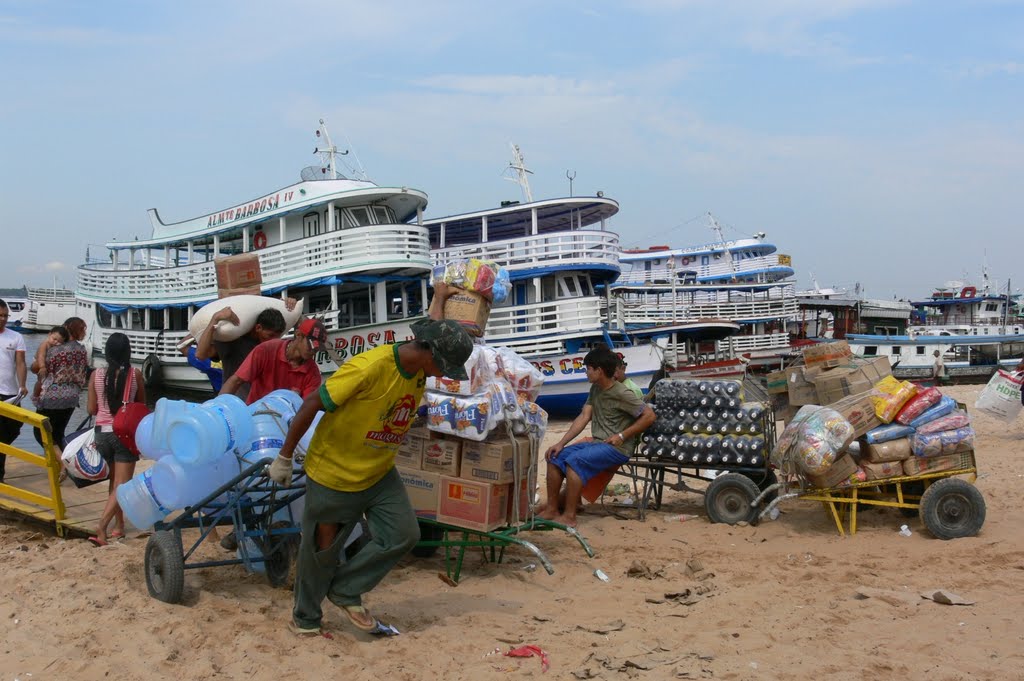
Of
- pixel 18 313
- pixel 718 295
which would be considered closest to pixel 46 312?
pixel 18 313

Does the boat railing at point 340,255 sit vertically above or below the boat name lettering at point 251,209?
below

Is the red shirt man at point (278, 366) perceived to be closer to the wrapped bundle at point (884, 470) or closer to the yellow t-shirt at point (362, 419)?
the yellow t-shirt at point (362, 419)

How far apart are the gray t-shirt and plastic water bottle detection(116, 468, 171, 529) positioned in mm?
3912

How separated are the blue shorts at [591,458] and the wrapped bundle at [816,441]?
4.78 feet

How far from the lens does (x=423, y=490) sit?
5.99 meters

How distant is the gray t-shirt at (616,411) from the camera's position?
7.66 m

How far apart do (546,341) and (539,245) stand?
8.55 feet

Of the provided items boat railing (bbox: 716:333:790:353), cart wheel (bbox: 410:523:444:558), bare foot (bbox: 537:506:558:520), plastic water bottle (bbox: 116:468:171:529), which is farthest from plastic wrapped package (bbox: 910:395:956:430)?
boat railing (bbox: 716:333:790:353)

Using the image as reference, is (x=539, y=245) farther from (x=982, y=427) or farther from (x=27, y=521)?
(x=27, y=521)

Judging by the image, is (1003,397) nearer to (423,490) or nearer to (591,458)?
(591,458)

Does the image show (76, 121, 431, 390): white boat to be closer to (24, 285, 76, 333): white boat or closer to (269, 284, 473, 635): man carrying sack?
(269, 284, 473, 635): man carrying sack

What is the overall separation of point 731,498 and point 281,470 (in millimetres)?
4647

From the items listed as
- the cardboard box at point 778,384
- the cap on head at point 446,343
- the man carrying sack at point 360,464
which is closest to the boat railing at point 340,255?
the cardboard box at point 778,384

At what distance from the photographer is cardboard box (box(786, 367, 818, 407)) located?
336 inches
